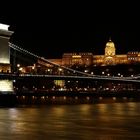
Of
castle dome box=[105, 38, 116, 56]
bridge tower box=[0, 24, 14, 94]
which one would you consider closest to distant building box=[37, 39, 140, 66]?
castle dome box=[105, 38, 116, 56]

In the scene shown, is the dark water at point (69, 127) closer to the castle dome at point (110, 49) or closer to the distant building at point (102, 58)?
the distant building at point (102, 58)

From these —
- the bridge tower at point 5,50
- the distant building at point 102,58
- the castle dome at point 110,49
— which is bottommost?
the bridge tower at point 5,50

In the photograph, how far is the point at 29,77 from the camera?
154ft

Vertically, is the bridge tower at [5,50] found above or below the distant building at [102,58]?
below

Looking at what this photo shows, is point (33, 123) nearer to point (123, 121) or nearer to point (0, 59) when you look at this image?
point (123, 121)

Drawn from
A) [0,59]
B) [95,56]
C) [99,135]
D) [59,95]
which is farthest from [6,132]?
[95,56]

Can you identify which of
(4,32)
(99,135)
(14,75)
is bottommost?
(99,135)

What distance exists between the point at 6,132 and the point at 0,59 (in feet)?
84.5

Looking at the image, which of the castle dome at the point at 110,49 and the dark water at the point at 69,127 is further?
the castle dome at the point at 110,49

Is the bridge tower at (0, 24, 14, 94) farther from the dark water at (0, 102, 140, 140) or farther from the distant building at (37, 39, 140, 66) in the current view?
the distant building at (37, 39, 140, 66)

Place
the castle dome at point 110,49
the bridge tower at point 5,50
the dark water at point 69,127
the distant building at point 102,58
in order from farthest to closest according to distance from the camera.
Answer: the castle dome at point 110,49 → the distant building at point 102,58 → the bridge tower at point 5,50 → the dark water at point 69,127

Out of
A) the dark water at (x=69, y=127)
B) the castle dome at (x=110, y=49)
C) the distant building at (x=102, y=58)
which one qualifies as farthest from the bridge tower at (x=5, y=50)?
the castle dome at (x=110, y=49)

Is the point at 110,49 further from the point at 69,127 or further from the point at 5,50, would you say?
the point at 69,127

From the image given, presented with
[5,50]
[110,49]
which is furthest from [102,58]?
[5,50]
